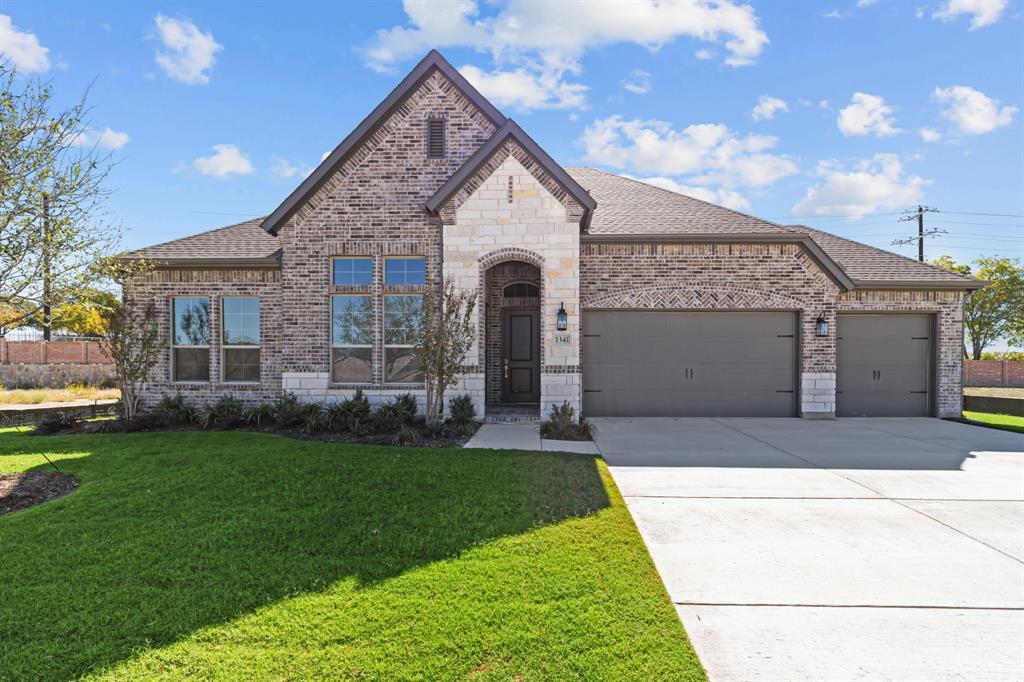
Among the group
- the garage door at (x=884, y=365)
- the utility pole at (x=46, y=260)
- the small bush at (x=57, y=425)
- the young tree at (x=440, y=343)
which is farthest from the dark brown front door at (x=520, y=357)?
the small bush at (x=57, y=425)

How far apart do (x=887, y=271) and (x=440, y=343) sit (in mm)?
11293

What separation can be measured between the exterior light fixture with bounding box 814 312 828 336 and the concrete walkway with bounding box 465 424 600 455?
21.9ft

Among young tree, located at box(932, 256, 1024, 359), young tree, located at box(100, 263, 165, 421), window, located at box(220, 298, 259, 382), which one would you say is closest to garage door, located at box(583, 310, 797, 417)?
window, located at box(220, 298, 259, 382)

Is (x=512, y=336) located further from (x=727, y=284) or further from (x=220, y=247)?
(x=220, y=247)

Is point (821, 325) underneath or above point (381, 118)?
underneath

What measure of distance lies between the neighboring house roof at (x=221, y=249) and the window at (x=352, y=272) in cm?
142

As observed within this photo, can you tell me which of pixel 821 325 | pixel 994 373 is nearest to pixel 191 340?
pixel 821 325

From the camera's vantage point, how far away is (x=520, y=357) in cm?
1355

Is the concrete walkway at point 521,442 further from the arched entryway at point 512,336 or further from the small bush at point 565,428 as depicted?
the arched entryway at point 512,336

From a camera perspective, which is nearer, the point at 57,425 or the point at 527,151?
the point at 57,425

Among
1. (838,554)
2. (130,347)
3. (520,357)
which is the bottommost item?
(838,554)

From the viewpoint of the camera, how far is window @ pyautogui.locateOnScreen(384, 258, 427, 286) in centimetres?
1138

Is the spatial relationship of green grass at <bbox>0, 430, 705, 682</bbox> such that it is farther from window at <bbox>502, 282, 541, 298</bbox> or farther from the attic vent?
the attic vent

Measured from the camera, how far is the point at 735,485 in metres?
6.43
